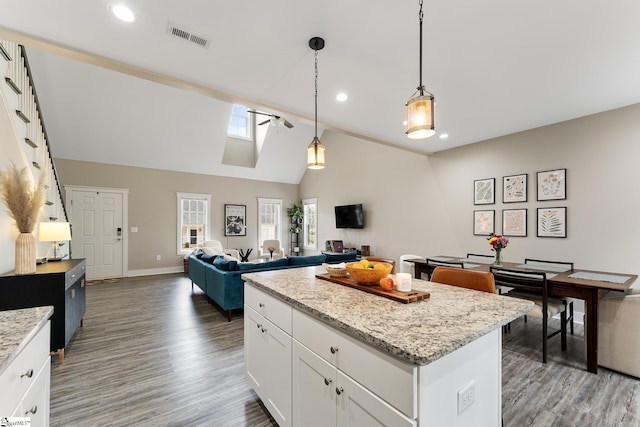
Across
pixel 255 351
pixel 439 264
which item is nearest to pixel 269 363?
pixel 255 351

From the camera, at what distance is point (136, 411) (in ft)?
6.57

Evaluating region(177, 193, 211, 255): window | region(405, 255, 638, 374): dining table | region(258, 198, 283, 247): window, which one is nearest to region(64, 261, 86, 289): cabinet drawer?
region(177, 193, 211, 255): window

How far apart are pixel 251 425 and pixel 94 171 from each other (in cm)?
706

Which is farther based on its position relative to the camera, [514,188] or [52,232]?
[514,188]

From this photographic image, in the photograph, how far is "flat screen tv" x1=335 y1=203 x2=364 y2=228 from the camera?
6926 mm

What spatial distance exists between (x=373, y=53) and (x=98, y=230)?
7.15 meters

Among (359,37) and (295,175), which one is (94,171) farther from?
(359,37)

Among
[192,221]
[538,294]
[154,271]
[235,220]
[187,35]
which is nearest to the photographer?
[187,35]

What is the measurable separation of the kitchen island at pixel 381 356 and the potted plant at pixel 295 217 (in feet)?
23.1

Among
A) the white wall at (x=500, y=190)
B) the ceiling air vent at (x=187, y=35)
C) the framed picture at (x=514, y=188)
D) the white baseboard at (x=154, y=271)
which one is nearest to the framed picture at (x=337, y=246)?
the white wall at (x=500, y=190)

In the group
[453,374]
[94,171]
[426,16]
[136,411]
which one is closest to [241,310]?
[136,411]

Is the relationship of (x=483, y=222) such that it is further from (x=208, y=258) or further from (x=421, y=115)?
(x=208, y=258)

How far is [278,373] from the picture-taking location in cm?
172

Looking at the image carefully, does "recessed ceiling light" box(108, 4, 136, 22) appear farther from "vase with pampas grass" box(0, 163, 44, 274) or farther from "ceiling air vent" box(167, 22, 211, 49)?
"vase with pampas grass" box(0, 163, 44, 274)
